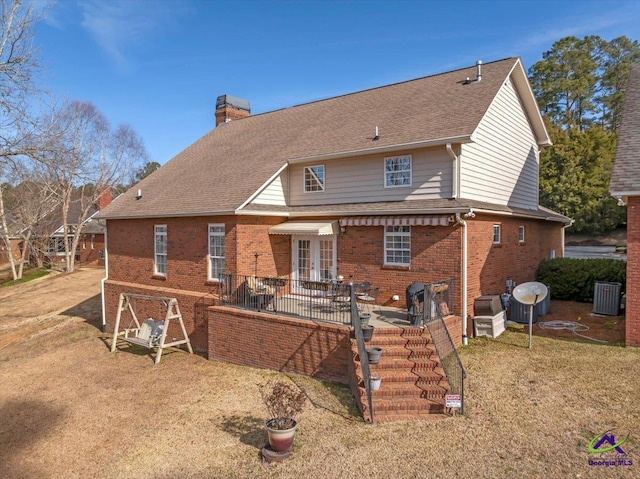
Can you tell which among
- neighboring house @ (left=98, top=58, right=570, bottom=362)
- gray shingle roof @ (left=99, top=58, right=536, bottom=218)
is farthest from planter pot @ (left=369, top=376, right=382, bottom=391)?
gray shingle roof @ (left=99, top=58, right=536, bottom=218)

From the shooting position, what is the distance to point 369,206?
49.4 feet

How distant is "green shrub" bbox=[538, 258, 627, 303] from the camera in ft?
55.8

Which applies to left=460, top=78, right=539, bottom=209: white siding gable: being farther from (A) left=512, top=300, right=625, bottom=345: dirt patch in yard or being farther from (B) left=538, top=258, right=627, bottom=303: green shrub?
(A) left=512, top=300, right=625, bottom=345: dirt patch in yard

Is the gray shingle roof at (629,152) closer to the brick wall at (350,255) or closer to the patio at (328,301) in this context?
the brick wall at (350,255)

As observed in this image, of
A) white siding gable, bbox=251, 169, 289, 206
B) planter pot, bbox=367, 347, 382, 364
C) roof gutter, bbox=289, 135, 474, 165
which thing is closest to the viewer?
planter pot, bbox=367, 347, 382, 364

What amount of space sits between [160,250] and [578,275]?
18.0 meters

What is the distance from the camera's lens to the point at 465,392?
32.2ft

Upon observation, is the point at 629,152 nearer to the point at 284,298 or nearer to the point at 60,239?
the point at 284,298

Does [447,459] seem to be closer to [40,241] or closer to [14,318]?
[14,318]

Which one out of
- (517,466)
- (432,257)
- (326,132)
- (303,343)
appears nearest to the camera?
(517,466)

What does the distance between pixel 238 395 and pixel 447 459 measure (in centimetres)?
585

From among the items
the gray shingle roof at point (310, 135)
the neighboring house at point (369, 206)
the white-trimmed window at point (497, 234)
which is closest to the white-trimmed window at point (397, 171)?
the neighboring house at point (369, 206)

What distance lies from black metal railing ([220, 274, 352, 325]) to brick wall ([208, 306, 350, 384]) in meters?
0.45

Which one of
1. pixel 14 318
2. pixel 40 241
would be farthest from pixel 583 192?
pixel 40 241
